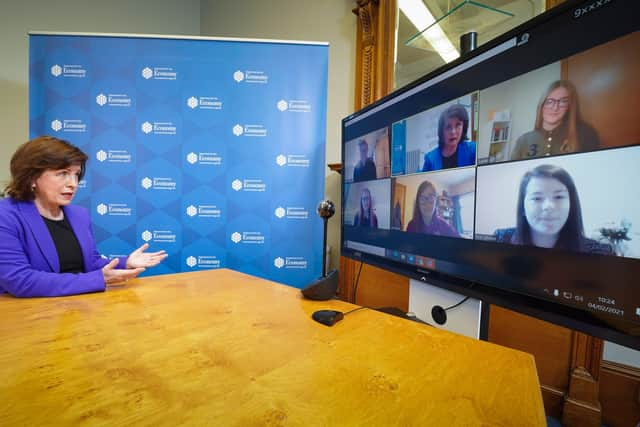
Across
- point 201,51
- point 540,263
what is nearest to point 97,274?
point 540,263

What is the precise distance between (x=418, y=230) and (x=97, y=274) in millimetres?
1186

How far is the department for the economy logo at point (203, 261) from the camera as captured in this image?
248 cm

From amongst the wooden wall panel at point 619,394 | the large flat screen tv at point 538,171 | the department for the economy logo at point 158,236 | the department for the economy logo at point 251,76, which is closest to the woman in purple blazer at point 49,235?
the department for the economy logo at point 158,236

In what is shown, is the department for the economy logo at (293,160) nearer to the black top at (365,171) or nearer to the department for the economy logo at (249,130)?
the department for the economy logo at (249,130)

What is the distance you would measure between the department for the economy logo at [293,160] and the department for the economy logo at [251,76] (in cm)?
65

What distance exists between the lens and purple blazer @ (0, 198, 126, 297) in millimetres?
1035

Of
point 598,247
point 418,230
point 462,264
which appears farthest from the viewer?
point 418,230

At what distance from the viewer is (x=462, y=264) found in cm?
90

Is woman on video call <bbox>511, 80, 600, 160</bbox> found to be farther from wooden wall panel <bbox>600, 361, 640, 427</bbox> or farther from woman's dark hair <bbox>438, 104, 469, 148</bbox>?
wooden wall panel <bbox>600, 361, 640, 427</bbox>

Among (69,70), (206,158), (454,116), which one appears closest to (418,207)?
(454,116)

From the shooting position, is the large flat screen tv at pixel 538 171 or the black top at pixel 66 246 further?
the black top at pixel 66 246

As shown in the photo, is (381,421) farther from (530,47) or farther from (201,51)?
(201,51)

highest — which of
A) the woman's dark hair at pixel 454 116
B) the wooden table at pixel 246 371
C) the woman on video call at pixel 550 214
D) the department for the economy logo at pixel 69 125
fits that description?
the department for the economy logo at pixel 69 125

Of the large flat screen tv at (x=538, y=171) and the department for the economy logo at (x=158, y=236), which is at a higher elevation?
the large flat screen tv at (x=538, y=171)
